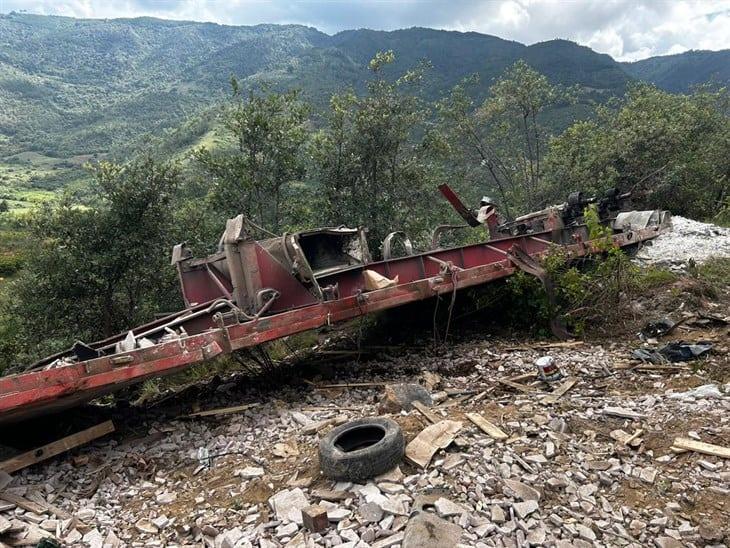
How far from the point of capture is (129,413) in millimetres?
5395

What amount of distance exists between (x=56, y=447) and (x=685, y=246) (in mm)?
11309

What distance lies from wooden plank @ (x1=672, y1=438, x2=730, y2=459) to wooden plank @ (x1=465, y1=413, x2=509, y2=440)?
1.25 m

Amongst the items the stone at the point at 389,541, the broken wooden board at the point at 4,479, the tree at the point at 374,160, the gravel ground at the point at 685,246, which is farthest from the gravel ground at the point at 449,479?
the tree at the point at 374,160

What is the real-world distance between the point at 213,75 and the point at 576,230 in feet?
475

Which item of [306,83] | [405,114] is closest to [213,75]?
[306,83]

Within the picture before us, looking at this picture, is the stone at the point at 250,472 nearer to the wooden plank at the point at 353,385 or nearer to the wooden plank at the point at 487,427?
the wooden plank at the point at 487,427

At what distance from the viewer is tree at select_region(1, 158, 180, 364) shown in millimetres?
9555

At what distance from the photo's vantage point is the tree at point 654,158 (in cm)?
1573

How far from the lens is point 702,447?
3492 mm

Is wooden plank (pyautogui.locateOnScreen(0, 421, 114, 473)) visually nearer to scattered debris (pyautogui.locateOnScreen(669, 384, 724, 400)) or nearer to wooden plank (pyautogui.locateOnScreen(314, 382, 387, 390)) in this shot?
wooden plank (pyautogui.locateOnScreen(314, 382, 387, 390))

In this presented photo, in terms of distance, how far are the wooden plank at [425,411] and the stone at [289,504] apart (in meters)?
1.38

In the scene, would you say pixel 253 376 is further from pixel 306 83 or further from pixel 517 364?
pixel 306 83

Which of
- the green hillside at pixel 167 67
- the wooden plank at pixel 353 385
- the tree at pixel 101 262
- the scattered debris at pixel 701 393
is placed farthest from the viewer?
the green hillside at pixel 167 67

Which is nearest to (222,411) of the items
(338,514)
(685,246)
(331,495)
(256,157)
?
(331,495)
